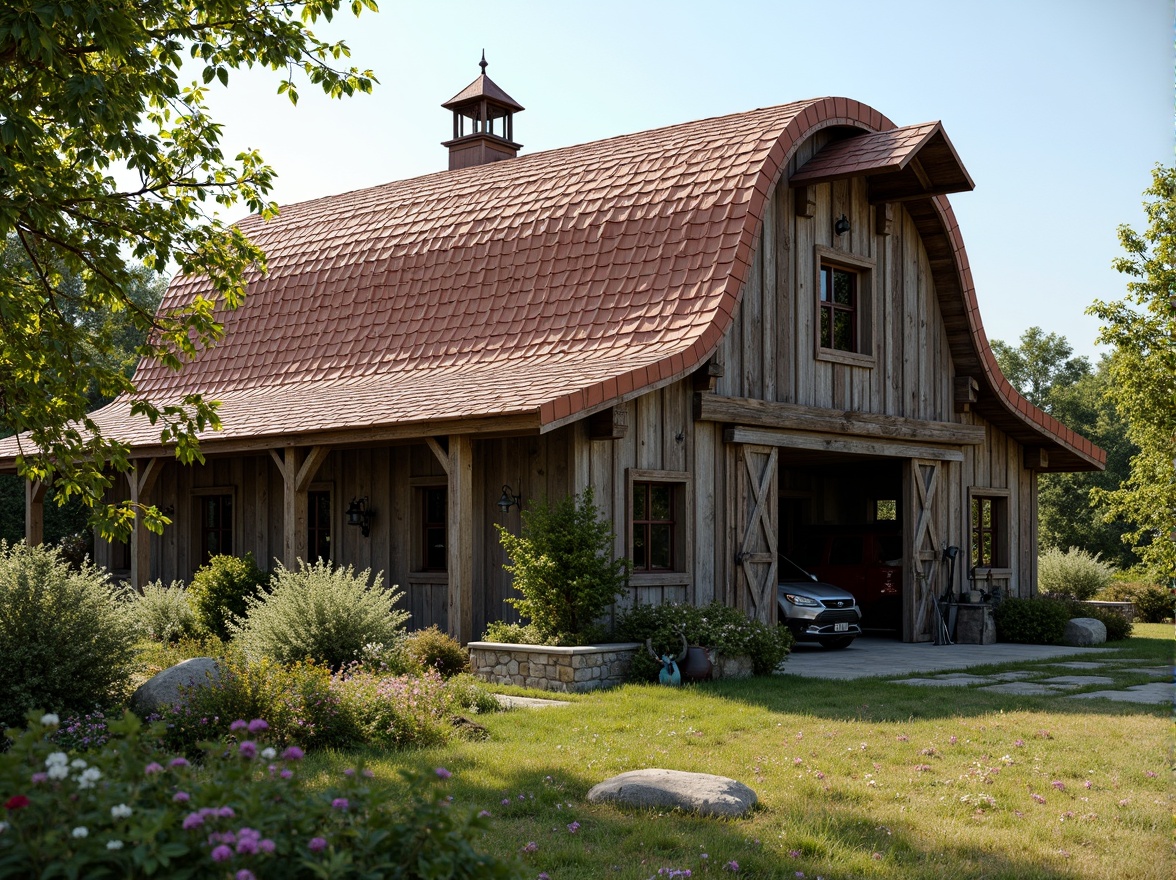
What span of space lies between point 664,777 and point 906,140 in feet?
39.6

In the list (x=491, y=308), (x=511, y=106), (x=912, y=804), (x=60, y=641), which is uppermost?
(x=511, y=106)

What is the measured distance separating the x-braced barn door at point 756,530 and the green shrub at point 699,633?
5.89ft

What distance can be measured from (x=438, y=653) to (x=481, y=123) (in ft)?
51.9

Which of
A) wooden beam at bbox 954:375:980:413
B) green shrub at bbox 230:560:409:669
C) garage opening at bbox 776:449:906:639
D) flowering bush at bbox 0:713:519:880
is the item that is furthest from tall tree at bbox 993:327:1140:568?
flowering bush at bbox 0:713:519:880

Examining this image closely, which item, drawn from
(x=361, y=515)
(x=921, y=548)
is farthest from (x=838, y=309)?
(x=361, y=515)

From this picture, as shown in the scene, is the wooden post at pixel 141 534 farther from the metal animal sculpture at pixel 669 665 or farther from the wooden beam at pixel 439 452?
the metal animal sculpture at pixel 669 665

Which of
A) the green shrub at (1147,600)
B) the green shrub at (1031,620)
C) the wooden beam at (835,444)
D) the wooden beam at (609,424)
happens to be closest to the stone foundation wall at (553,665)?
the wooden beam at (609,424)

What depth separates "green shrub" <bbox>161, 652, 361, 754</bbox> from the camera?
28.8 feet

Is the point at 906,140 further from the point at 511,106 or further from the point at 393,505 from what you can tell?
the point at 511,106

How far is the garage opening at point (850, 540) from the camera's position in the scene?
20266 millimetres

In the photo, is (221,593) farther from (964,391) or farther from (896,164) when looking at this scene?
(964,391)

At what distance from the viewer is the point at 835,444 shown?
17562 mm

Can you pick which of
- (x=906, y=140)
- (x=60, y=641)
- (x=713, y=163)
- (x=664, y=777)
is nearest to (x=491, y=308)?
(x=713, y=163)

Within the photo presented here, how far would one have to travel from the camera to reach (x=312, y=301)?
2038cm
